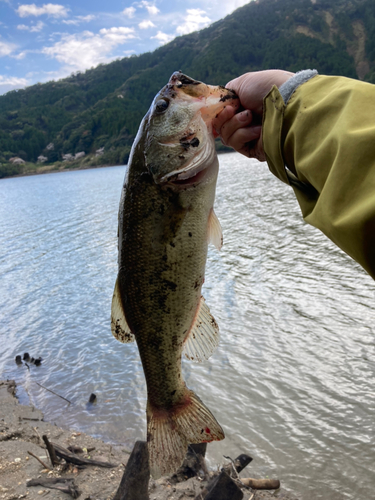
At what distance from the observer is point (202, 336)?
277cm

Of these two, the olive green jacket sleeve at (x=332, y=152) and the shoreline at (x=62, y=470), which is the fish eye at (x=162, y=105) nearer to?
the olive green jacket sleeve at (x=332, y=152)

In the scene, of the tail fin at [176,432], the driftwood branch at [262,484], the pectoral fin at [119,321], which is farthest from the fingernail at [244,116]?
the driftwood branch at [262,484]

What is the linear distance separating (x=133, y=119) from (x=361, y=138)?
13494 centimetres

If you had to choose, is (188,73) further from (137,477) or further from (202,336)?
(202,336)

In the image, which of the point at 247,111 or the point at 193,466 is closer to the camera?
the point at 247,111

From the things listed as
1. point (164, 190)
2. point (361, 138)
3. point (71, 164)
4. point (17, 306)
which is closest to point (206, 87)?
point (164, 190)

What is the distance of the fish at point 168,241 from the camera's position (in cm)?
245

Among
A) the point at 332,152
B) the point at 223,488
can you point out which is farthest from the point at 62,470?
the point at 332,152

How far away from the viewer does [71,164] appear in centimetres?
13462

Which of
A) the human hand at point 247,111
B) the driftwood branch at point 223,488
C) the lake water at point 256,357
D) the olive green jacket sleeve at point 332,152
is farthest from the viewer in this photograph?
the lake water at point 256,357

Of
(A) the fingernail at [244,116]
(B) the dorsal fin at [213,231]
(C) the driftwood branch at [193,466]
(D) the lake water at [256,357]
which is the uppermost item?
(A) the fingernail at [244,116]

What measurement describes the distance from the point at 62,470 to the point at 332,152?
231 inches

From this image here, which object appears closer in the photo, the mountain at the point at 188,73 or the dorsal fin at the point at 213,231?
the dorsal fin at the point at 213,231

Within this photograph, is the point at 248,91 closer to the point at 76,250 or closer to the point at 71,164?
the point at 76,250
